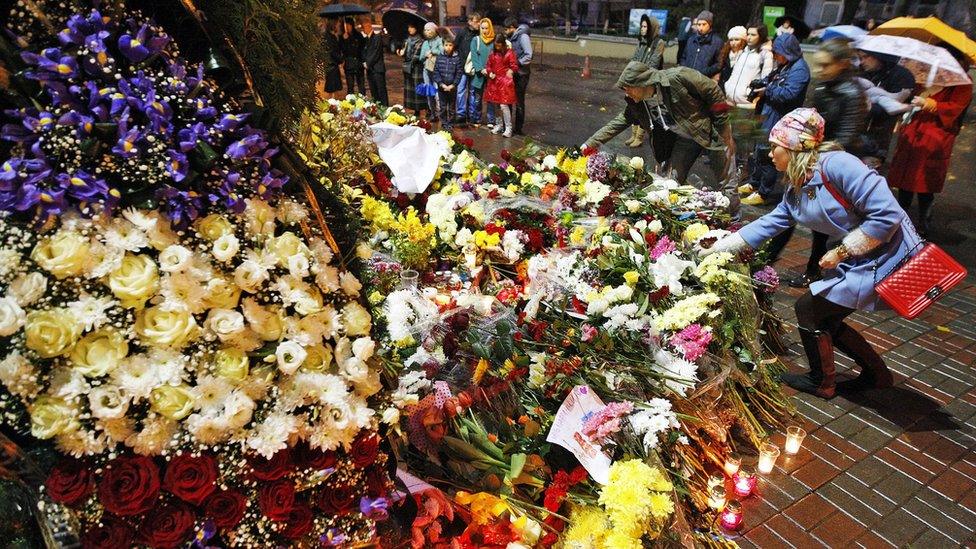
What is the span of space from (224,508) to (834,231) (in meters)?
3.30

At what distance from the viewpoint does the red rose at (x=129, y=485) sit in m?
1.51

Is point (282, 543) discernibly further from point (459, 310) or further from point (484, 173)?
point (484, 173)

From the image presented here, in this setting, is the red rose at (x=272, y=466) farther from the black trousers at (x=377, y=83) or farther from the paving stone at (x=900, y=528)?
the black trousers at (x=377, y=83)

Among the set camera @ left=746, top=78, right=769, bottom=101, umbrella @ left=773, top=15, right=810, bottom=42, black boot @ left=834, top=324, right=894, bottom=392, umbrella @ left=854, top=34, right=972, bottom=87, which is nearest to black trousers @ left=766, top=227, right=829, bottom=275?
black boot @ left=834, top=324, right=894, bottom=392

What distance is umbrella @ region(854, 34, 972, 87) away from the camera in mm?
5270

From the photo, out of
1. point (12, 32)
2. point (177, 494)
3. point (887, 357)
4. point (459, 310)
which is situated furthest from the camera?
point (887, 357)

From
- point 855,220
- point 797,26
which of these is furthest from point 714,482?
point 797,26

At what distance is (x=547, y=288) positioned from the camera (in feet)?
11.3

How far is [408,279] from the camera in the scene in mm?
3561

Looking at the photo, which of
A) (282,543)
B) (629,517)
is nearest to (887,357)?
(629,517)

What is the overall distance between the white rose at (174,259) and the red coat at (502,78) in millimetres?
8354

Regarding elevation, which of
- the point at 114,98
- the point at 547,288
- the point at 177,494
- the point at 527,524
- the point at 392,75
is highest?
the point at 114,98

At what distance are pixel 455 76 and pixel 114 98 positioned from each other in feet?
29.2

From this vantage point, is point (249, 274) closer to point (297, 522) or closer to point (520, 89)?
point (297, 522)
